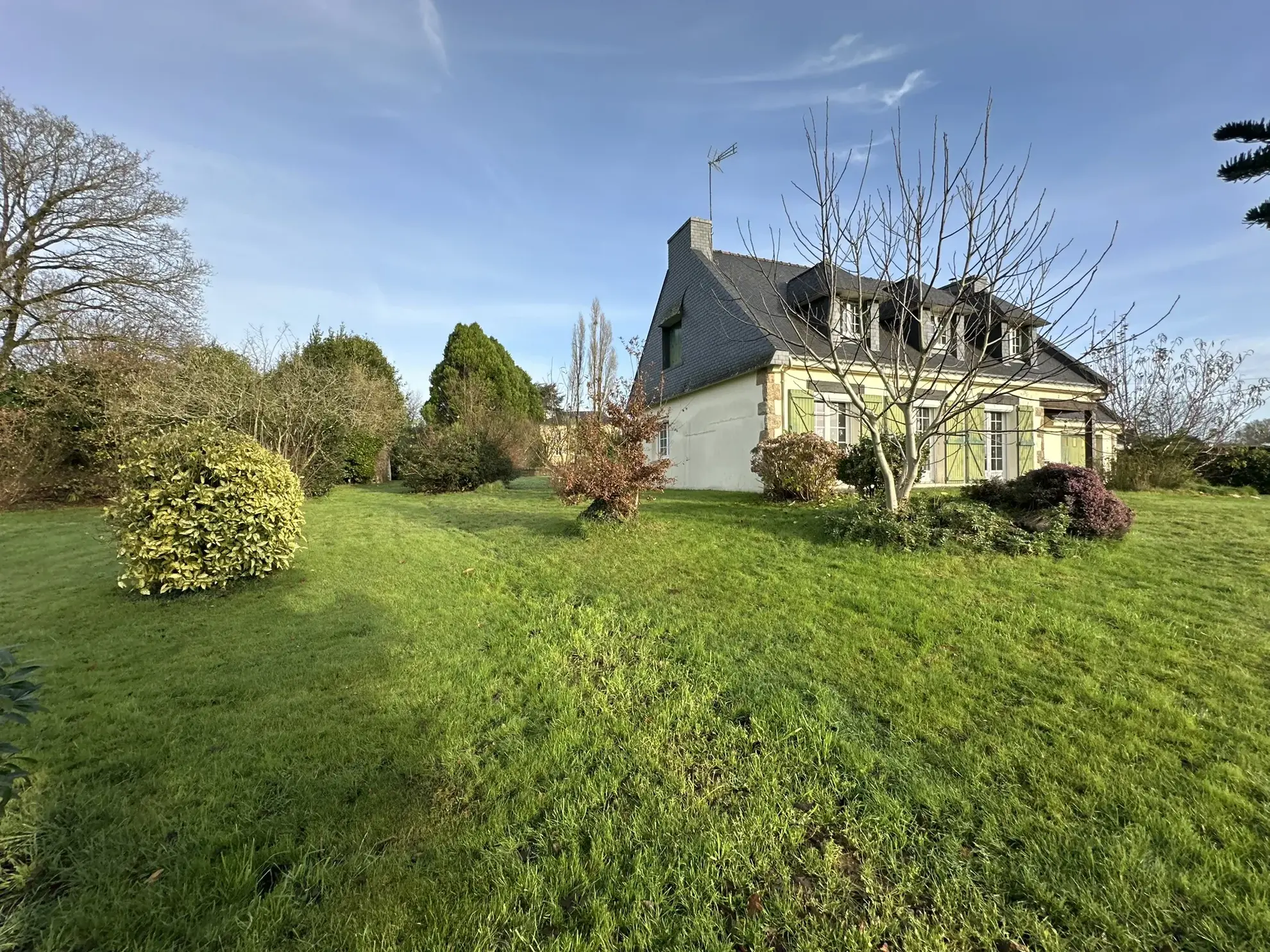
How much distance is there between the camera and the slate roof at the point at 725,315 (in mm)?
11930

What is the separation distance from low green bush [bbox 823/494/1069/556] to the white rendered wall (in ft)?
15.7

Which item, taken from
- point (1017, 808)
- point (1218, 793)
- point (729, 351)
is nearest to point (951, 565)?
point (1218, 793)

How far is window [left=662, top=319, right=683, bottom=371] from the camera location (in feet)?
50.4

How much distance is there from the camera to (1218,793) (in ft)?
7.21

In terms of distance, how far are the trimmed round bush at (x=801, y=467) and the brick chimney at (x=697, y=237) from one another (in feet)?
25.7

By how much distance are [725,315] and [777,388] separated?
300cm

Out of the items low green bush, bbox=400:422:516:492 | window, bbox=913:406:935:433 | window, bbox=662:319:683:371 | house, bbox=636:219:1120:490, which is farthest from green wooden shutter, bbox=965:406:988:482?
low green bush, bbox=400:422:516:492

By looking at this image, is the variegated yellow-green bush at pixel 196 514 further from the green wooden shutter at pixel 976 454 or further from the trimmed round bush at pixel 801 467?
the green wooden shutter at pixel 976 454

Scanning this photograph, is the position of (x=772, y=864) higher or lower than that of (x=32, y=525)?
lower

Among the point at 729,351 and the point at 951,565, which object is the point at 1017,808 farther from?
the point at 729,351

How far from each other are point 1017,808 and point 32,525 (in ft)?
48.1

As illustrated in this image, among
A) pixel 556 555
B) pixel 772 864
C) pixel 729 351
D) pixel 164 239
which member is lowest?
pixel 772 864

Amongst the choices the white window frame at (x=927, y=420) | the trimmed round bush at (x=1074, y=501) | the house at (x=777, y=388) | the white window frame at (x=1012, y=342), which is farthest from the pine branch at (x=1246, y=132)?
the white window frame at (x=927, y=420)

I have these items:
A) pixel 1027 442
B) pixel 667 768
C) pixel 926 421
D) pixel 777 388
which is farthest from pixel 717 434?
pixel 667 768
